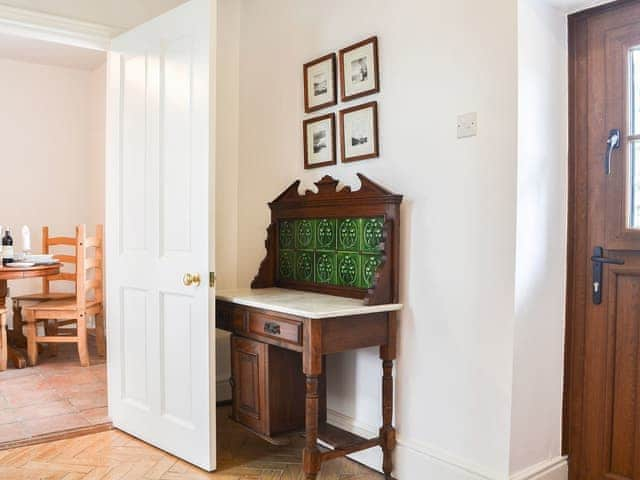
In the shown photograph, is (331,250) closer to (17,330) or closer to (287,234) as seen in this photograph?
(287,234)

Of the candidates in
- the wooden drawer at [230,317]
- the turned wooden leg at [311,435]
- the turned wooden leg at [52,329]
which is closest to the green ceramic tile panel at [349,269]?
the wooden drawer at [230,317]

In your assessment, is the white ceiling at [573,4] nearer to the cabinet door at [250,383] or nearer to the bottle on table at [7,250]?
the cabinet door at [250,383]

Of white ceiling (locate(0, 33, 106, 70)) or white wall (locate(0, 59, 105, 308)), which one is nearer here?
white ceiling (locate(0, 33, 106, 70))

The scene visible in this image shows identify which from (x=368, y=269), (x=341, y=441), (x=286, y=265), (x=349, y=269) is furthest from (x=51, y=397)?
(x=368, y=269)

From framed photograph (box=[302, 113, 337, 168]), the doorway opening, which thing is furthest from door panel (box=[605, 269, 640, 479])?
the doorway opening

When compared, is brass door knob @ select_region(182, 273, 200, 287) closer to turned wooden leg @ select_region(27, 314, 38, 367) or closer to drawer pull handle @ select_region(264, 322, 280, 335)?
drawer pull handle @ select_region(264, 322, 280, 335)

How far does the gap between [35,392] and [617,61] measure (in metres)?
3.94

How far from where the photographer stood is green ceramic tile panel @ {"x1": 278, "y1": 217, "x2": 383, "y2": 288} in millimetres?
2697

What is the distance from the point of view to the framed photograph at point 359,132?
108 inches

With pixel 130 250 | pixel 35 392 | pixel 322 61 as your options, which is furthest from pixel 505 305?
pixel 35 392

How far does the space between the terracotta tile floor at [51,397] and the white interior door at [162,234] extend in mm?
355

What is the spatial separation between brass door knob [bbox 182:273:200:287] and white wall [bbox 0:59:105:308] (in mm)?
3398

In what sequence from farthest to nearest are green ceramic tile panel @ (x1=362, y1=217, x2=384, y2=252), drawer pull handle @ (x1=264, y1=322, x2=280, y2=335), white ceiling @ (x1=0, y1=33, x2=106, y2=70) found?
white ceiling @ (x1=0, y1=33, x2=106, y2=70) < green ceramic tile panel @ (x1=362, y1=217, x2=384, y2=252) < drawer pull handle @ (x1=264, y1=322, x2=280, y2=335)

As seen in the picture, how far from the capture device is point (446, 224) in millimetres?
2443
